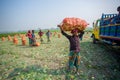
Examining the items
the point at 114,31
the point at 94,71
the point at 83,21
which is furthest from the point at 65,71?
the point at 114,31

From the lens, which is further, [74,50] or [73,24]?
[73,24]

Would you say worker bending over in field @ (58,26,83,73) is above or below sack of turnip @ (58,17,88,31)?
below

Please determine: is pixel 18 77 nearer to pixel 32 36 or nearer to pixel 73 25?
pixel 73 25

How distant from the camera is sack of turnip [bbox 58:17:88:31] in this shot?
7.36 m

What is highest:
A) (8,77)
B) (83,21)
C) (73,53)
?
(83,21)

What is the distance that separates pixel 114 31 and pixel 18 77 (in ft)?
20.3

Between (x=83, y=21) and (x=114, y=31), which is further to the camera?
(x=114, y=31)

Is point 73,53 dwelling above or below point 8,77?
above

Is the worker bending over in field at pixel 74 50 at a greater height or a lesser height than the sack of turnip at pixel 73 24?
lesser

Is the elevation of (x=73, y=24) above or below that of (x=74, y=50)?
above

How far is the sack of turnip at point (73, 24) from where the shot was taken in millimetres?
7355

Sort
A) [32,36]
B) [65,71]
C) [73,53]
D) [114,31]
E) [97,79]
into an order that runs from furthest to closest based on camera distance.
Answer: [32,36], [114,31], [65,71], [73,53], [97,79]

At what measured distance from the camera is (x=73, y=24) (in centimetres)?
738

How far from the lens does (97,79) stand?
22.5 feet
